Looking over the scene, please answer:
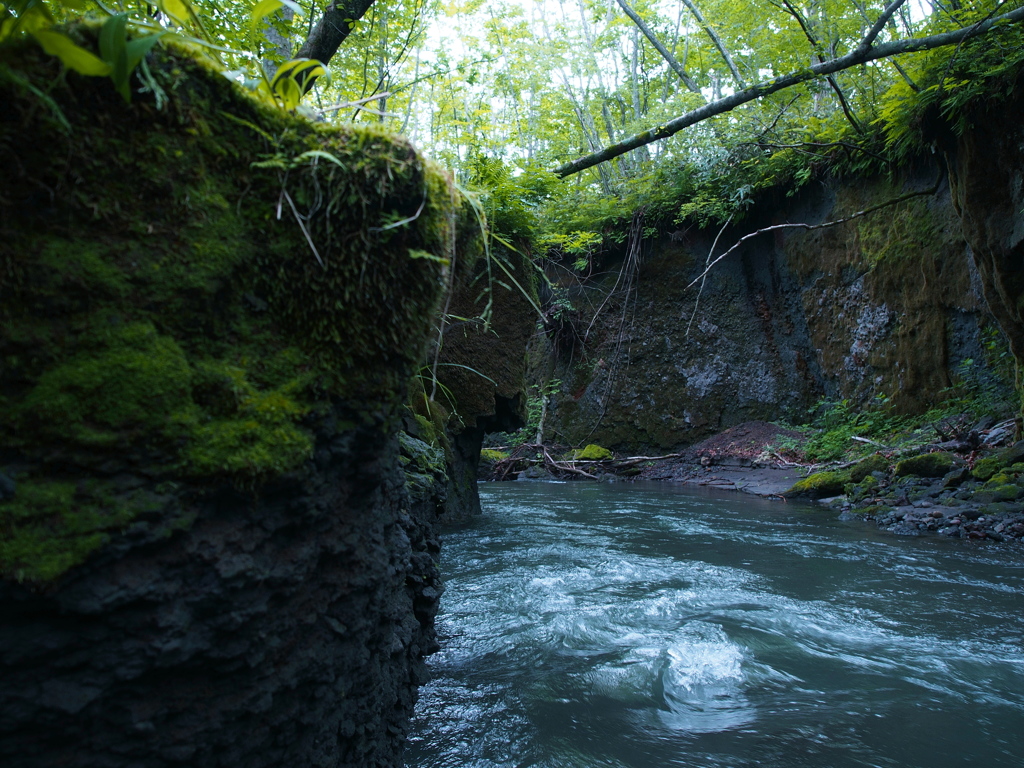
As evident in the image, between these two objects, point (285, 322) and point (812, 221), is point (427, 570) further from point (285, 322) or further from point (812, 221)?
point (812, 221)

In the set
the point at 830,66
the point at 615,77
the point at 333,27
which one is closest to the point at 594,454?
the point at 830,66

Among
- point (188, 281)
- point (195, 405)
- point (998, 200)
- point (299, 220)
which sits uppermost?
point (998, 200)

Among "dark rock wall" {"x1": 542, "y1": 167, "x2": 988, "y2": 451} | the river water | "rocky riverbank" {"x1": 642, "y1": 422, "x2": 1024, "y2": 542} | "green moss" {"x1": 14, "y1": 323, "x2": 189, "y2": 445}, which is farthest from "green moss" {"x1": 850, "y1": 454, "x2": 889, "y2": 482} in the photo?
"green moss" {"x1": 14, "y1": 323, "x2": 189, "y2": 445}

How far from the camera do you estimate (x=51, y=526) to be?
122 cm

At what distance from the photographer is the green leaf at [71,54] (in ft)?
4.06

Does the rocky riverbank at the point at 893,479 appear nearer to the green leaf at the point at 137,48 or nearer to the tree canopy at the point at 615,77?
the tree canopy at the point at 615,77

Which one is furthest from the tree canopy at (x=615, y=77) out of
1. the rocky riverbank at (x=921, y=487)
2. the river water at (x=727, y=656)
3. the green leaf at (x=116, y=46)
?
the rocky riverbank at (x=921, y=487)

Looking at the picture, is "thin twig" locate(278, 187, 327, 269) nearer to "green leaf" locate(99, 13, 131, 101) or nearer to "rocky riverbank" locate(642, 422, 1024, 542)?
"green leaf" locate(99, 13, 131, 101)

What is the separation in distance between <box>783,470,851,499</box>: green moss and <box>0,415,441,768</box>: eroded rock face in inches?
329

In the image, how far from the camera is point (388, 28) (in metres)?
7.31

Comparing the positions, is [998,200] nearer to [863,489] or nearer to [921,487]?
[921,487]

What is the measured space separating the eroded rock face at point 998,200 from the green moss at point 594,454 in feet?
25.4

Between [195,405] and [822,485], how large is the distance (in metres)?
9.23

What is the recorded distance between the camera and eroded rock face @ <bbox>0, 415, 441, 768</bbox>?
1.25m
